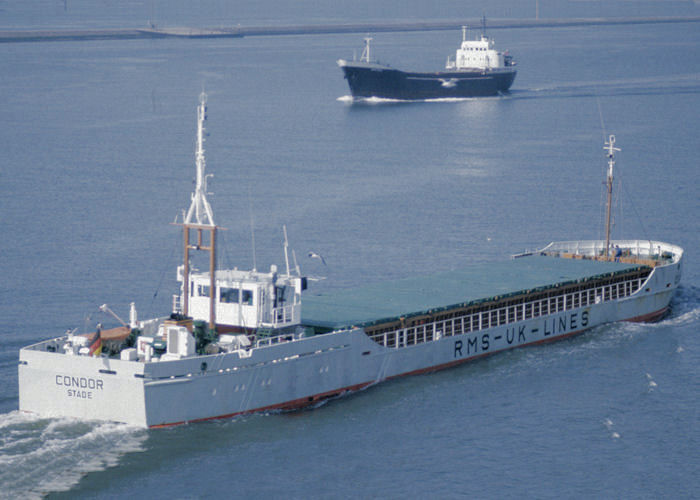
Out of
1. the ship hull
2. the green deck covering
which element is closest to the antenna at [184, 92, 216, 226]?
the ship hull

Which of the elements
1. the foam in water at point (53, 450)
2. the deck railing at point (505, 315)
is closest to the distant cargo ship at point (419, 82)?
the deck railing at point (505, 315)

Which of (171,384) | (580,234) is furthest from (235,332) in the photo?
(580,234)

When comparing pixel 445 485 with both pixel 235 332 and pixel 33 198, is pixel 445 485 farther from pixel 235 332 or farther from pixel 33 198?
pixel 33 198

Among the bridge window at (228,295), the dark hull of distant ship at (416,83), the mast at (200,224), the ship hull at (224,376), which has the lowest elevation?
the ship hull at (224,376)

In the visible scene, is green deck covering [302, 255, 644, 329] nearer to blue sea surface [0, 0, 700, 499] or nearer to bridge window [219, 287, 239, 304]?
blue sea surface [0, 0, 700, 499]

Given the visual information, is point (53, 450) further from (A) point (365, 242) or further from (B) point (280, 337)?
(A) point (365, 242)

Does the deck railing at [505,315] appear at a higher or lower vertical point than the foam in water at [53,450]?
higher

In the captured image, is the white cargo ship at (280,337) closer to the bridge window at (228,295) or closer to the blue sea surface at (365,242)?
the bridge window at (228,295)

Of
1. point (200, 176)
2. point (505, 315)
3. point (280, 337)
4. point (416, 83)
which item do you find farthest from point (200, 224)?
point (416, 83)
